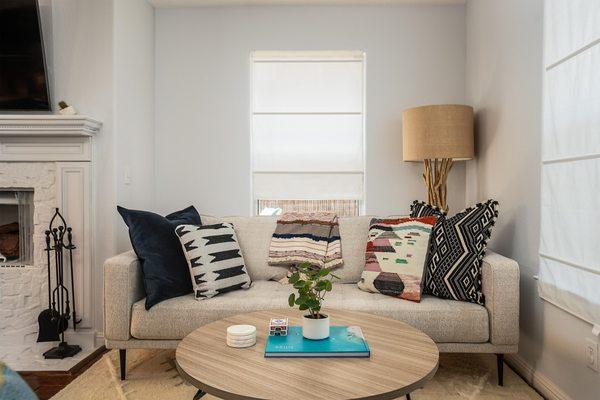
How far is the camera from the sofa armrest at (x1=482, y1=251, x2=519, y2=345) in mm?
2029

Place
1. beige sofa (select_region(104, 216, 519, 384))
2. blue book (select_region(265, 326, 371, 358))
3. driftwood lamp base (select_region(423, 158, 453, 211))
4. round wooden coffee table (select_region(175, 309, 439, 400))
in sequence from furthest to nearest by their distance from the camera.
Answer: driftwood lamp base (select_region(423, 158, 453, 211))
beige sofa (select_region(104, 216, 519, 384))
blue book (select_region(265, 326, 371, 358))
round wooden coffee table (select_region(175, 309, 439, 400))

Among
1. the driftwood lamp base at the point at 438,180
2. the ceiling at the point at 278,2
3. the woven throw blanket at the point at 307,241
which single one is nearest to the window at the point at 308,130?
the ceiling at the point at 278,2

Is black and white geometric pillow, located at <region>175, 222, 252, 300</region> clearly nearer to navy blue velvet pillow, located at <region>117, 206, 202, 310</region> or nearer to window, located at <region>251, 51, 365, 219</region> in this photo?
navy blue velvet pillow, located at <region>117, 206, 202, 310</region>

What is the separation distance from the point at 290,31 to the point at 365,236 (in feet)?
6.14

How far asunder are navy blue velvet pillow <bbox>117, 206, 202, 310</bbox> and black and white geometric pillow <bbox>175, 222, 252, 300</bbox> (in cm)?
6

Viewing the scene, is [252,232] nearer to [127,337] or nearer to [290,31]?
[127,337]

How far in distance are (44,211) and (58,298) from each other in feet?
1.83

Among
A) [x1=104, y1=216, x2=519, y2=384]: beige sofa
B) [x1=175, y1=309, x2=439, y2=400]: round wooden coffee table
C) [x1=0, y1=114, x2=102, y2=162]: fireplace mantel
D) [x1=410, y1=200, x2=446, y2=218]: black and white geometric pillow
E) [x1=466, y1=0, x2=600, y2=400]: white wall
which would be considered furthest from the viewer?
[x1=0, y1=114, x2=102, y2=162]: fireplace mantel

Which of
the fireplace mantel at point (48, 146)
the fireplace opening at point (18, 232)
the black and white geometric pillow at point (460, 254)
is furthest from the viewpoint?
the fireplace opening at point (18, 232)

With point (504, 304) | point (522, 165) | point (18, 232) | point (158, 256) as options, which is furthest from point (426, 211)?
point (18, 232)

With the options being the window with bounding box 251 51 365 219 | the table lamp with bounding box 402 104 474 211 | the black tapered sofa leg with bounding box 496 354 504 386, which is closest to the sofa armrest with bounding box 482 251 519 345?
the black tapered sofa leg with bounding box 496 354 504 386

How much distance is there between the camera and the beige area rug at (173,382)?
2025 mm

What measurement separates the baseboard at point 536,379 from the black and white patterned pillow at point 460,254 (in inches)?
18.8

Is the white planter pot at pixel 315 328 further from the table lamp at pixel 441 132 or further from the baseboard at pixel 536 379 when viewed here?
the table lamp at pixel 441 132
